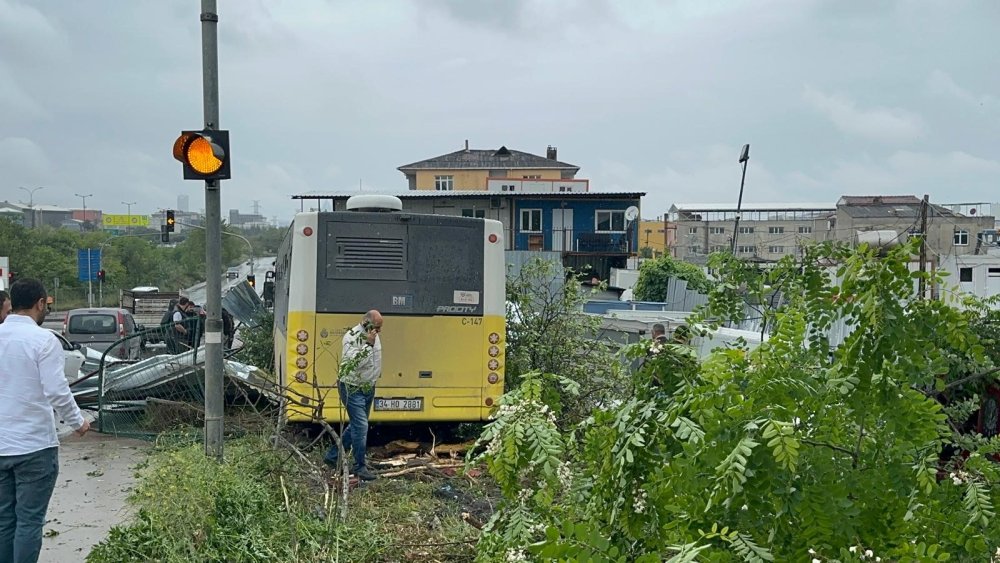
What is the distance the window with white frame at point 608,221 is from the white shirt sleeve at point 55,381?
164 feet

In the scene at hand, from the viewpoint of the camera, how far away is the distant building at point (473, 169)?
79250mm

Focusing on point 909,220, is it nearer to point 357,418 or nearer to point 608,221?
point 608,221

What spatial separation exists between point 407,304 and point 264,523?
459cm

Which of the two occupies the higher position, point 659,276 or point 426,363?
point 659,276

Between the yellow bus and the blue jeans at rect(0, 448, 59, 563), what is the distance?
425 centimetres

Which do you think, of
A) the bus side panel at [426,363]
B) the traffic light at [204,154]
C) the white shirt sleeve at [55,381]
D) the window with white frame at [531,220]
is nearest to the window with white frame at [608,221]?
the window with white frame at [531,220]

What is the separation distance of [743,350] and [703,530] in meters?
0.95

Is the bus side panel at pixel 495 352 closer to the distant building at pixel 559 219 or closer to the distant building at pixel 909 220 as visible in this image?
the distant building at pixel 909 220

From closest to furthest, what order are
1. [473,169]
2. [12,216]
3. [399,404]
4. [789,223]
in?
1. [399,404]
2. [12,216]
3. [473,169]
4. [789,223]

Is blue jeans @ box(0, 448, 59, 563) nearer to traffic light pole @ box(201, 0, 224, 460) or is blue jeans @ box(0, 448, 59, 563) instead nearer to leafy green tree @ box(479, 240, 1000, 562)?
traffic light pole @ box(201, 0, 224, 460)

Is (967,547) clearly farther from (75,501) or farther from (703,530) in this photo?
(75,501)

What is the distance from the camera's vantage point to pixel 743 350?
3.89 m

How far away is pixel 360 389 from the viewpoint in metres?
8.91

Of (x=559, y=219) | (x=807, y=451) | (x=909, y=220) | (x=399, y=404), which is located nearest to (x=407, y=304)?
(x=399, y=404)
